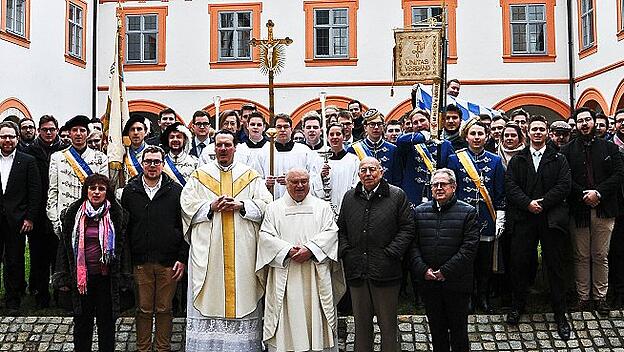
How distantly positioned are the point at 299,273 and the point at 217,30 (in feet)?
49.2

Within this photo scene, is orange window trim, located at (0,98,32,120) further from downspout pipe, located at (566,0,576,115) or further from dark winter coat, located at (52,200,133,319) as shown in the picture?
downspout pipe, located at (566,0,576,115)

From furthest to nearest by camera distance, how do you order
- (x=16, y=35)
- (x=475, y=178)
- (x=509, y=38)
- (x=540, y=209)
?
(x=509, y=38) → (x=16, y=35) → (x=475, y=178) → (x=540, y=209)

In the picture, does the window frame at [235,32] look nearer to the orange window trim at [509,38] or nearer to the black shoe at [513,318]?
the orange window trim at [509,38]

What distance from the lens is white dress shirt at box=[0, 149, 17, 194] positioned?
7.21 metres

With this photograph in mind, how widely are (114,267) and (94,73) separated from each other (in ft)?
50.2

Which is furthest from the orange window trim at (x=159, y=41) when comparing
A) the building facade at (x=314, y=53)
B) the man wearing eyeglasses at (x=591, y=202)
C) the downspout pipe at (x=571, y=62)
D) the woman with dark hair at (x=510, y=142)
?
the man wearing eyeglasses at (x=591, y=202)

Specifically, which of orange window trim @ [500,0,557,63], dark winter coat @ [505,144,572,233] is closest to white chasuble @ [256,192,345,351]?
dark winter coat @ [505,144,572,233]

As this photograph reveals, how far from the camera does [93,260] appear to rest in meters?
6.02

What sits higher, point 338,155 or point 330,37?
point 330,37

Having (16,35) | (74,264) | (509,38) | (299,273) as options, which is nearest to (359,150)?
(299,273)

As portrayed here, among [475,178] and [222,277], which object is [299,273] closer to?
[222,277]

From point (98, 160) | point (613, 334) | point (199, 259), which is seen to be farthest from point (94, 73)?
point (613, 334)

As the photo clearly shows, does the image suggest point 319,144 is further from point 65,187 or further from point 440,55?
point 65,187

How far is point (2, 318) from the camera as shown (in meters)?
7.32
